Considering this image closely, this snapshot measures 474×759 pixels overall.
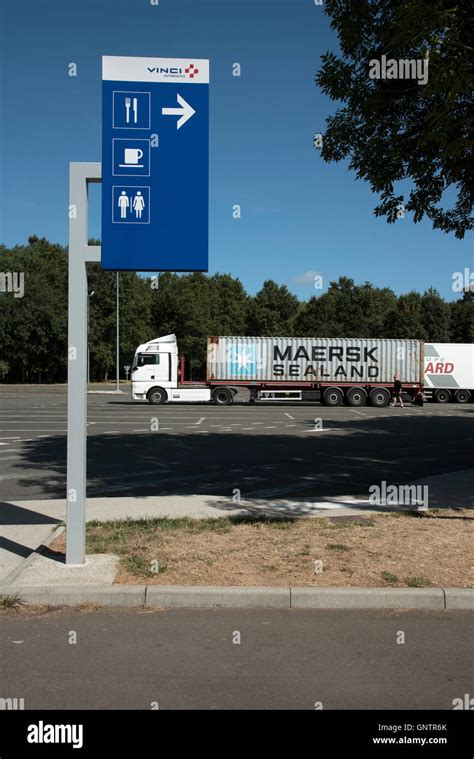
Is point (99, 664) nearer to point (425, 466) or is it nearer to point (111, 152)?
point (111, 152)

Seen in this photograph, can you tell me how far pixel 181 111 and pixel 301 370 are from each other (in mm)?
29920

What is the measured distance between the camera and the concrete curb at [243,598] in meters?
5.42

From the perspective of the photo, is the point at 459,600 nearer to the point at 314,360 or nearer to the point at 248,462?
the point at 248,462

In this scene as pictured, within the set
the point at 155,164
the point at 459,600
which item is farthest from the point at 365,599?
the point at 155,164

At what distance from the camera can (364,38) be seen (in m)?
9.05

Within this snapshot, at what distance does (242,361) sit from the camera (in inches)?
1391

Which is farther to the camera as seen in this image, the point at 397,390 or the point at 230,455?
the point at 397,390

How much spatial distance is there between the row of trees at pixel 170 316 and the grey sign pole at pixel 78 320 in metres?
60.9

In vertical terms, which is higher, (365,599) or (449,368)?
(449,368)

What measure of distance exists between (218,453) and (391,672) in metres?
10.7

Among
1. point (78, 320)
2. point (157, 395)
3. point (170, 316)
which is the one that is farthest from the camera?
point (170, 316)

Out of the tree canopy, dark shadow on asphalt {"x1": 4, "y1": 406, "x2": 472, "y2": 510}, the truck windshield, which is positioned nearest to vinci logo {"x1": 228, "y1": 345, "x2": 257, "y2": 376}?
the truck windshield

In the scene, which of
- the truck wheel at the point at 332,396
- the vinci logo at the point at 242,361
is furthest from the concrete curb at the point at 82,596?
the truck wheel at the point at 332,396
